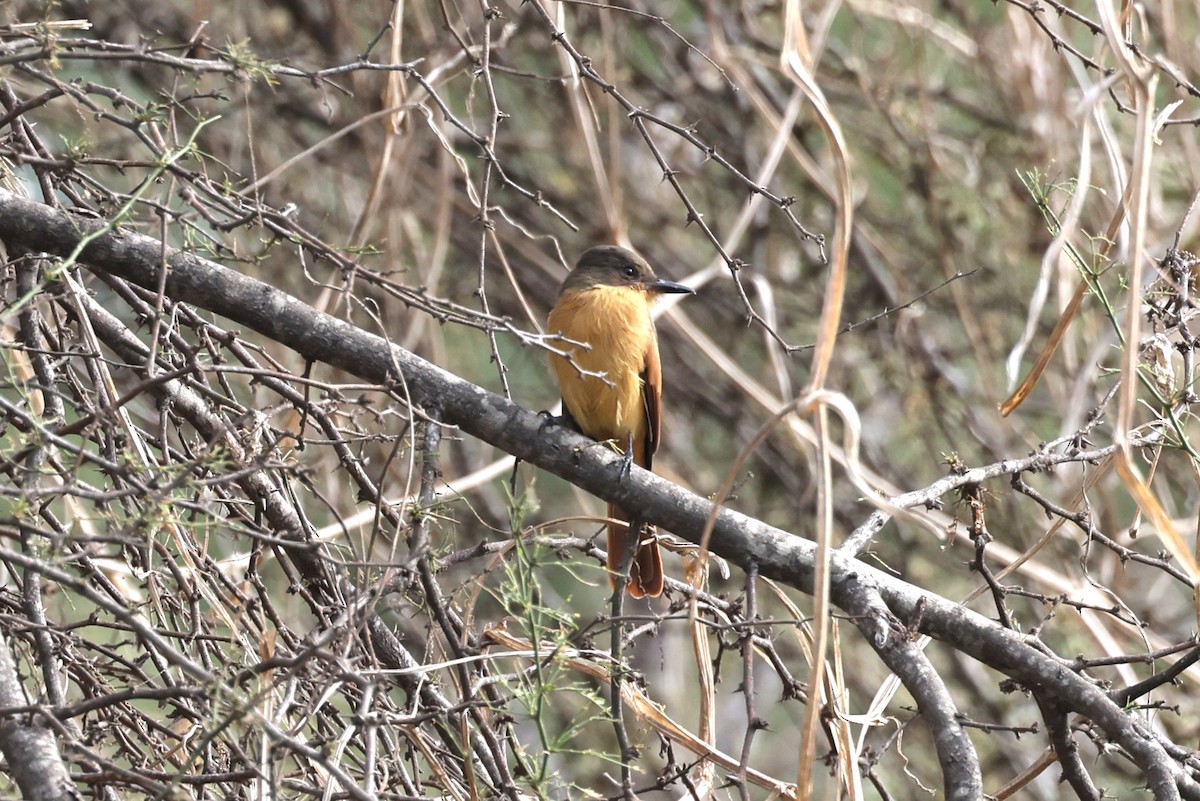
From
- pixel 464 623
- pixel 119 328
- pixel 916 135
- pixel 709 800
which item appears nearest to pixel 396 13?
pixel 119 328

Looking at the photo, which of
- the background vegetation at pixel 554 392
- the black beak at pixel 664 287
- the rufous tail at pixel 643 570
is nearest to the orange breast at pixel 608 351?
the black beak at pixel 664 287

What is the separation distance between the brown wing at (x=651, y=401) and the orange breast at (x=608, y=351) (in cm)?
2

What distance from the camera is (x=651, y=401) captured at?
461cm

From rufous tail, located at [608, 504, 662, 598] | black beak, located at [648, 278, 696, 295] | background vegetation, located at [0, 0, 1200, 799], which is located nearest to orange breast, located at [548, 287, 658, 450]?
black beak, located at [648, 278, 696, 295]

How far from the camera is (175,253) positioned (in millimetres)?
2600

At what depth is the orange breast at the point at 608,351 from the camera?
4.41 m

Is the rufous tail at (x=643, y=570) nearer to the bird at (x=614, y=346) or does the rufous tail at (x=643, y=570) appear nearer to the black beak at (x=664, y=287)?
the bird at (x=614, y=346)

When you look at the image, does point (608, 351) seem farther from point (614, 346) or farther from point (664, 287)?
point (664, 287)

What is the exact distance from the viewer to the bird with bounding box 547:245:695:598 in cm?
440

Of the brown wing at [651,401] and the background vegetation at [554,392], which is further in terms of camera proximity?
the brown wing at [651,401]

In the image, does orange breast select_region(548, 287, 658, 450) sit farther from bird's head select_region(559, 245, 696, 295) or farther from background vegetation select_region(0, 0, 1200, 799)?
background vegetation select_region(0, 0, 1200, 799)

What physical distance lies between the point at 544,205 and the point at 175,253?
74cm

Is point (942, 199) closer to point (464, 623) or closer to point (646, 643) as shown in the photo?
point (646, 643)

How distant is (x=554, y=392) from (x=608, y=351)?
2.32m
